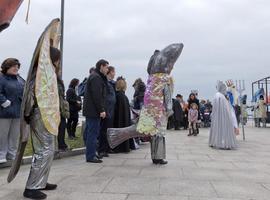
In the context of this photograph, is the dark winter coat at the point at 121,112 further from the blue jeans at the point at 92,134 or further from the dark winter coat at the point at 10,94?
the dark winter coat at the point at 10,94

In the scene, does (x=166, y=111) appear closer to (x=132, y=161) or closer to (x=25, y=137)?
(x=132, y=161)

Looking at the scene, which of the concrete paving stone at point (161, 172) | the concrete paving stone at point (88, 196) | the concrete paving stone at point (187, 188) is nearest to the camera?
the concrete paving stone at point (88, 196)

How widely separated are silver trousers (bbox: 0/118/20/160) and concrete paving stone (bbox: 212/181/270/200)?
3.38m

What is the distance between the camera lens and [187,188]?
4.95 m

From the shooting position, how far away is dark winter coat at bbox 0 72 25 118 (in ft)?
21.0

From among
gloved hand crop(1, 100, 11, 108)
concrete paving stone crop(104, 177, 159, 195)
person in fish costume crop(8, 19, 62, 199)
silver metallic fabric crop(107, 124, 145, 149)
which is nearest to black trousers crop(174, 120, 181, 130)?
silver metallic fabric crop(107, 124, 145, 149)

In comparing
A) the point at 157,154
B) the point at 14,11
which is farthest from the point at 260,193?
the point at 14,11

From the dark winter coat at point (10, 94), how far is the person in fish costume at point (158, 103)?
217 cm

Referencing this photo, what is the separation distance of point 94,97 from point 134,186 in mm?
2408

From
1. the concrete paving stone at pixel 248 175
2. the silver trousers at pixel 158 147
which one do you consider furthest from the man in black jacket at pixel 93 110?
the concrete paving stone at pixel 248 175

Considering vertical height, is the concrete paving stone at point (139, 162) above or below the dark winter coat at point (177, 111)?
below

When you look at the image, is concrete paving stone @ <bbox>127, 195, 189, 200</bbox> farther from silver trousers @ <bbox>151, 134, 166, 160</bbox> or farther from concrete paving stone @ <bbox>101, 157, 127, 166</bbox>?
concrete paving stone @ <bbox>101, 157, 127, 166</bbox>

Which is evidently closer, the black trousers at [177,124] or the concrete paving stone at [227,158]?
the concrete paving stone at [227,158]

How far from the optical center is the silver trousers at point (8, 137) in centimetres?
649
